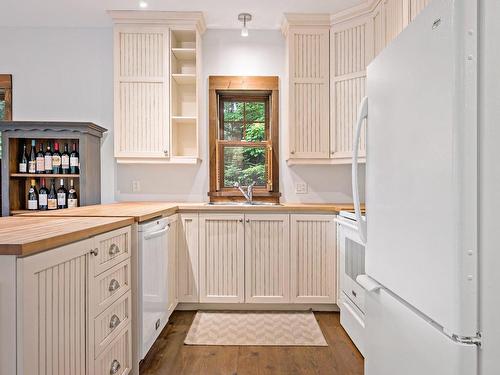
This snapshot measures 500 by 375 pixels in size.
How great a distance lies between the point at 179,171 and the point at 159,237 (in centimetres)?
124

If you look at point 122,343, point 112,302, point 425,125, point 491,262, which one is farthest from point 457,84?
point 122,343

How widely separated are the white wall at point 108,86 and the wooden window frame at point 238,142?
0.22ft

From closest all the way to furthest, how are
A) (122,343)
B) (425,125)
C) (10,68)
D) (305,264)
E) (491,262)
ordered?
(491,262) → (425,125) → (122,343) → (305,264) → (10,68)

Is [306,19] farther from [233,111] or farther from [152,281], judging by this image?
[152,281]

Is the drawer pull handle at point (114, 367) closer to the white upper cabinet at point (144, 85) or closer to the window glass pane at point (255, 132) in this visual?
the white upper cabinet at point (144, 85)

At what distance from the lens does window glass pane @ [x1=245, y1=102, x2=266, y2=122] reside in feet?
11.8

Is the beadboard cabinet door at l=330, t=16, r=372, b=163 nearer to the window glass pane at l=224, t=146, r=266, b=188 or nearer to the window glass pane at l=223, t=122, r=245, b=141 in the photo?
the window glass pane at l=224, t=146, r=266, b=188

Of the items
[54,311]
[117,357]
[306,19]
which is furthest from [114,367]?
[306,19]

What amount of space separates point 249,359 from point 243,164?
6.02 feet

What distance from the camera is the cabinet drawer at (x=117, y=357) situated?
1551 mm

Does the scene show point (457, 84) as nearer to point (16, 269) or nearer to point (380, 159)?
point (380, 159)

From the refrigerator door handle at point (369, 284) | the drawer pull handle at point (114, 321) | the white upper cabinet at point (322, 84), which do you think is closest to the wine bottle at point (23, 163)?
the drawer pull handle at point (114, 321)

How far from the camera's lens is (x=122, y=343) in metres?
1.81

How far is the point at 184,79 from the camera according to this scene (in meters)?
3.36
